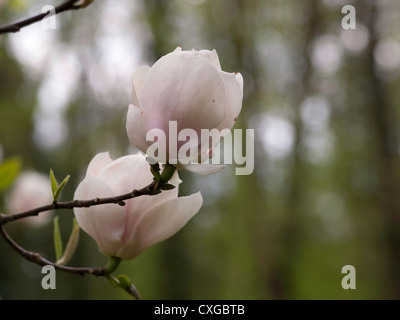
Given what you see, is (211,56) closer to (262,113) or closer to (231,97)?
(231,97)

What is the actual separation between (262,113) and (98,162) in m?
4.75

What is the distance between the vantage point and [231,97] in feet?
1.28

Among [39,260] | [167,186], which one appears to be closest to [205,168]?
[167,186]

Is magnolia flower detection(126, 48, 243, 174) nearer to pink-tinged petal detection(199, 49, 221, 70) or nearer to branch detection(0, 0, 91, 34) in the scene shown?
pink-tinged petal detection(199, 49, 221, 70)

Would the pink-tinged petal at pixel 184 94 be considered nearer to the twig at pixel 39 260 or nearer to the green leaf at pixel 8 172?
the twig at pixel 39 260

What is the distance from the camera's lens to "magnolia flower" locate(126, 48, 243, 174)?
0.38 metres

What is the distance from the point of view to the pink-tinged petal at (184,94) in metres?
0.38

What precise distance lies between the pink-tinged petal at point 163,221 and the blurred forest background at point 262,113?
391 centimetres

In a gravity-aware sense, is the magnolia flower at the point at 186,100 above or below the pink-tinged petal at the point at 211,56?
below

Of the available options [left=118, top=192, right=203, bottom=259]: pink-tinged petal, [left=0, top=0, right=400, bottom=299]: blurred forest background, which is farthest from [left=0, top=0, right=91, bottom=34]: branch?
[left=0, top=0, right=400, bottom=299]: blurred forest background

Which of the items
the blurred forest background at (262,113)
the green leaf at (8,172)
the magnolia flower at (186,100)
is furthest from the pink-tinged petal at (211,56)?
the blurred forest background at (262,113)

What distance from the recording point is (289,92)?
516 centimetres
